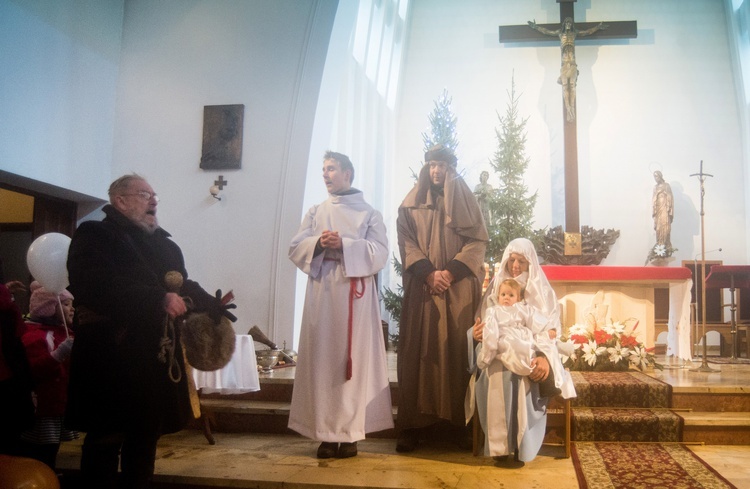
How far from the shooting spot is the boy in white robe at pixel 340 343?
3777 millimetres

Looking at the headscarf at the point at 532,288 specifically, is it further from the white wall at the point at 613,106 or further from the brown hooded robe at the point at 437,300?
the white wall at the point at 613,106

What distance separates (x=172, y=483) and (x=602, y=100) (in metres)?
9.92

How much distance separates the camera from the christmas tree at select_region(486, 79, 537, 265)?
9.45m

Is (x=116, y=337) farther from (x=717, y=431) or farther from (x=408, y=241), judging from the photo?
(x=717, y=431)

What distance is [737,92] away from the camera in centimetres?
1050

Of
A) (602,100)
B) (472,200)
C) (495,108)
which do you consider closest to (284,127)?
(472,200)

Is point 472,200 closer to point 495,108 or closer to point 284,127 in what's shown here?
point 284,127

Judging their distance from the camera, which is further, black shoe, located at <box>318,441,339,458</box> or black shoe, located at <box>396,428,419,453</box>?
black shoe, located at <box>396,428,419,453</box>

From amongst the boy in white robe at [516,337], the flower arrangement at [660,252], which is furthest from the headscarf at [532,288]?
the flower arrangement at [660,252]

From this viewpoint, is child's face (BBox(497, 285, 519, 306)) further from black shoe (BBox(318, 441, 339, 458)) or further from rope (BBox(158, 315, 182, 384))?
rope (BBox(158, 315, 182, 384))

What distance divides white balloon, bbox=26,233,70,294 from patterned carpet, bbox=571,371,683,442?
3.50 m

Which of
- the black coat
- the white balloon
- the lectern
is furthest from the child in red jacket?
the lectern

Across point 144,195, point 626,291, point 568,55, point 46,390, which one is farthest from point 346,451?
point 568,55

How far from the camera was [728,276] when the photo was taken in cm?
737
